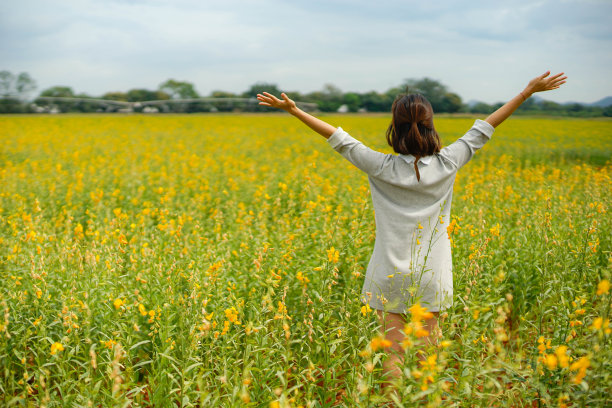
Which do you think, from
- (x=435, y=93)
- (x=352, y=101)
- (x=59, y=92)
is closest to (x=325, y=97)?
(x=352, y=101)

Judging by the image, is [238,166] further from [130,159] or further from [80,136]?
[80,136]

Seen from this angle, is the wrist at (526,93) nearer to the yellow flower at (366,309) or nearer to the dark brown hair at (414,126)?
the dark brown hair at (414,126)

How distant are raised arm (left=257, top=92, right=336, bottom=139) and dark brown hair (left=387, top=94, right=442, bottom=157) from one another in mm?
399

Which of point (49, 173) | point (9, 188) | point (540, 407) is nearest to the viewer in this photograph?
point (540, 407)

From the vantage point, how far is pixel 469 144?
103 inches

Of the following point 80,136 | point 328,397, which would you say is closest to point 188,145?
point 80,136

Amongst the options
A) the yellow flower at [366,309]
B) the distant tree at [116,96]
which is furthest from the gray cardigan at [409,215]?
the distant tree at [116,96]

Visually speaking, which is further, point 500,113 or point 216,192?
point 216,192

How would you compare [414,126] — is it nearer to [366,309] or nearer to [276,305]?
[366,309]

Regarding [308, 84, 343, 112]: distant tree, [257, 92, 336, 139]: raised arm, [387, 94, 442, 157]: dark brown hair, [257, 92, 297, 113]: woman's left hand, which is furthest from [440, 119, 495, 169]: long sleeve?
[308, 84, 343, 112]: distant tree

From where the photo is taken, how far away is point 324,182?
267 inches

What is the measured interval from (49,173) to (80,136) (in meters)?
9.14

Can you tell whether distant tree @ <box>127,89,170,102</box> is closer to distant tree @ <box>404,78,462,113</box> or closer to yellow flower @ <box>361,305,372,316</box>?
distant tree @ <box>404,78,462,113</box>

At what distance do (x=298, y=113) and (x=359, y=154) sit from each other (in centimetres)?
49
